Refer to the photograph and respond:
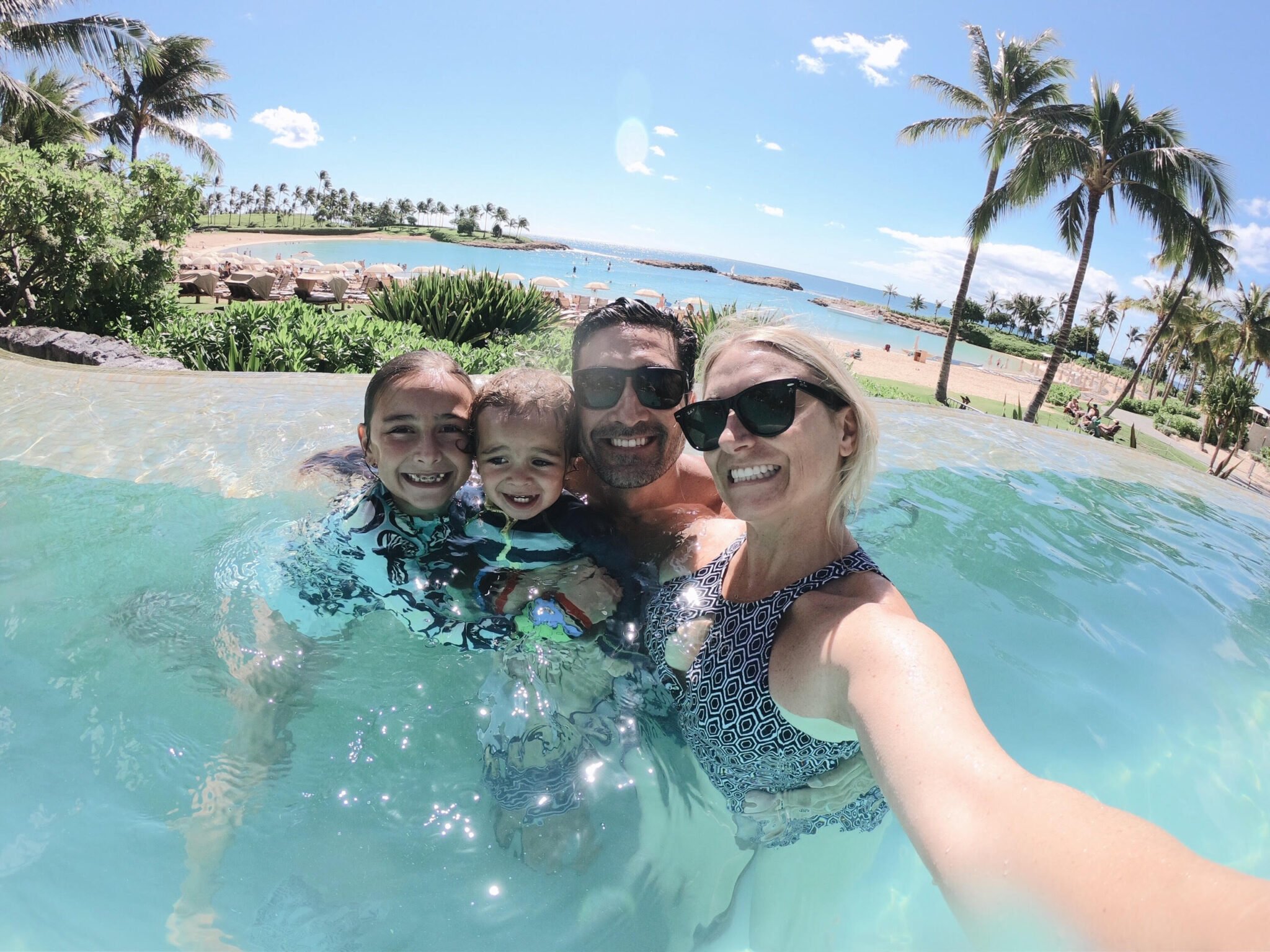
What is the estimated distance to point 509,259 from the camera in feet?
276

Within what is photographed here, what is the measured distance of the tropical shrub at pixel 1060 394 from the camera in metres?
33.5

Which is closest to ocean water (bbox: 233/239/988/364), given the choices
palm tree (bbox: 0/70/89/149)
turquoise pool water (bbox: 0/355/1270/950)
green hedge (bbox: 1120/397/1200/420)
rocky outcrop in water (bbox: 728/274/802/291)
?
rocky outcrop in water (bbox: 728/274/802/291)

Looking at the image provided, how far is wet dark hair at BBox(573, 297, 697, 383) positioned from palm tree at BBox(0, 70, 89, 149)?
60.8 feet

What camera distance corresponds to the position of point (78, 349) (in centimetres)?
851

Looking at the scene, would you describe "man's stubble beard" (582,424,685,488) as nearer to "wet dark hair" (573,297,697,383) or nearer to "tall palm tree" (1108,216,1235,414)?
"wet dark hair" (573,297,697,383)

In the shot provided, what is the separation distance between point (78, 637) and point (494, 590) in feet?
7.74

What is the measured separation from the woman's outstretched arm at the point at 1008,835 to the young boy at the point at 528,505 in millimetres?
1386

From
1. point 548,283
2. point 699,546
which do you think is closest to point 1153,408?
point 548,283

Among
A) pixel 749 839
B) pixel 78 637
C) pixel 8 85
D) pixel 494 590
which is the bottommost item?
pixel 78 637

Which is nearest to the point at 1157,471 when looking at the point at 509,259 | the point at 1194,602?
the point at 1194,602

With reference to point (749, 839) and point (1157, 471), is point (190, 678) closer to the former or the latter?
point (749, 839)

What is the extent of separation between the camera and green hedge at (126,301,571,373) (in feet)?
29.4

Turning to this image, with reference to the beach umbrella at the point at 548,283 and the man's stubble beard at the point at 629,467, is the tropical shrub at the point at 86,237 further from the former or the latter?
the beach umbrella at the point at 548,283

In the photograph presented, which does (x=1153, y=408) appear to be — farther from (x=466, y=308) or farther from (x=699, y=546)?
(x=699, y=546)
